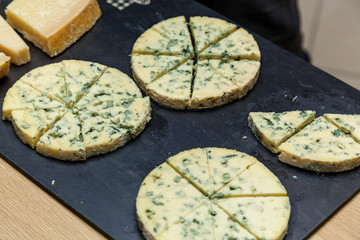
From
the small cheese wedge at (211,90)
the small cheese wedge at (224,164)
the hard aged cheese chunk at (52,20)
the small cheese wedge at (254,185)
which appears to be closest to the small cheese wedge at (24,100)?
the hard aged cheese chunk at (52,20)

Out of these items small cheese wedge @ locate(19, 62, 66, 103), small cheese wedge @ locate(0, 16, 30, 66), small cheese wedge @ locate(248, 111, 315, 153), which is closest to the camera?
small cheese wedge @ locate(248, 111, 315, 153)

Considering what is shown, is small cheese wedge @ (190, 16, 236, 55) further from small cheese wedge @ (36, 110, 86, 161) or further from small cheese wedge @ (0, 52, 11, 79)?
small cheese wedge @ (0, 52, 11, 79)

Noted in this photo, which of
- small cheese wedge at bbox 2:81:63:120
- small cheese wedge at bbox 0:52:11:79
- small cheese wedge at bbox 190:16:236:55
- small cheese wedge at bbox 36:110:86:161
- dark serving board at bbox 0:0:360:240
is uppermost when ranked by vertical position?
small cheese wedge at bbox 0:52:11:79

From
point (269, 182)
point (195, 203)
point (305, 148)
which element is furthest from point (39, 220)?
point (305, 148)

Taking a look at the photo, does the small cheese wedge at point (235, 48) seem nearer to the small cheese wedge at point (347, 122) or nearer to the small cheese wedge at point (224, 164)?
the small cheese wedge at point (347, 122)

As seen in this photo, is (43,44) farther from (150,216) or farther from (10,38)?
(150,216)

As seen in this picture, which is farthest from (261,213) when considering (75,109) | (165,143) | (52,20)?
(52,20)

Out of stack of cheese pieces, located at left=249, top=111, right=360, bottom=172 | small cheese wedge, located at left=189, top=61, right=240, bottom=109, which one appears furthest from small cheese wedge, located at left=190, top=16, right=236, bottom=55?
stack of cheese pieces, located at left=249, top=111, right=360, bottom=172
